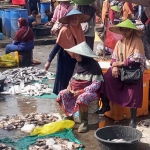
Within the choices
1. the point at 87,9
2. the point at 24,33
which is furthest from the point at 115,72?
the point at 24,33

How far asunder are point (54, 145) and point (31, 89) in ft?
10.8

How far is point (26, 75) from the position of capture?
377 inches

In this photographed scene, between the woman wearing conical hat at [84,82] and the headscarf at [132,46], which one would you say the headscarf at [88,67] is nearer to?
the woman wearing conical hat at [84,82]

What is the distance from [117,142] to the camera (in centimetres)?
478

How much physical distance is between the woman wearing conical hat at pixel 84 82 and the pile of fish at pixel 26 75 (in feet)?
Answer: 10.7

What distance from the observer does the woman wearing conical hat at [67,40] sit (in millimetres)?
6730

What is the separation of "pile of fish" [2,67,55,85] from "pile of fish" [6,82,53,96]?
0.39 metres

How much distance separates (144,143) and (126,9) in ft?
36.3

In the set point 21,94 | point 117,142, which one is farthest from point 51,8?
point 117,142

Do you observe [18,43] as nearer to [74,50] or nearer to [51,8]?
[74,50]

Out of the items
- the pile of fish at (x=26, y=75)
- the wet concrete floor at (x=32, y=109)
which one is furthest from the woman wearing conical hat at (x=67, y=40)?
the pile of fish at (x=26, y=75)

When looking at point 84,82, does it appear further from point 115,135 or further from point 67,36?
point 67,36

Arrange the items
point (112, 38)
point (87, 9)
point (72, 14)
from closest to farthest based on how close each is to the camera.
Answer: point (72, 14), point (112, 38), point (87, 9)

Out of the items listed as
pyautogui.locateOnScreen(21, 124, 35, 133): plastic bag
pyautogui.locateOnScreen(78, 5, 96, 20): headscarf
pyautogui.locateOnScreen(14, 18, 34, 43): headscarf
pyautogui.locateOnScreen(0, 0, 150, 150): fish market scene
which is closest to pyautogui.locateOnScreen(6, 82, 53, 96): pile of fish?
pyautogui.locateOnScreen(0, 0, 150, 150): fish market scene
